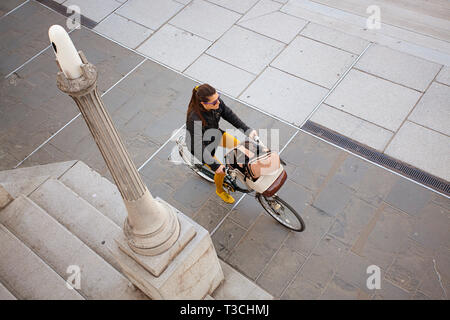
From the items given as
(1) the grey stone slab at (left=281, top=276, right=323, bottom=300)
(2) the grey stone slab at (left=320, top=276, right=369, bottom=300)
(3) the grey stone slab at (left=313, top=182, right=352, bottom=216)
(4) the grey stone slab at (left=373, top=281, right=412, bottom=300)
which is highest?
(3) the grey stone slab at (left=313, top=182, right=352, bottom=216)

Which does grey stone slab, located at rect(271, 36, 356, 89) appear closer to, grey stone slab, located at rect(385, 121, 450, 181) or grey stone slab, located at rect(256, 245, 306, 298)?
grey stone slab, located at rect(385, 121, 450, 181)

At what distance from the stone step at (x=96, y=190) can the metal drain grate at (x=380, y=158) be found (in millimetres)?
3115

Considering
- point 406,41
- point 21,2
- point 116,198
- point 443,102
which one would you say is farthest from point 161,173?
point 21,2

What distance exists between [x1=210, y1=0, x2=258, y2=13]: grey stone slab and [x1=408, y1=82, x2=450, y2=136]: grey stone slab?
13.0 feet

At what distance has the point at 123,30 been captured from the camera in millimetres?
8109

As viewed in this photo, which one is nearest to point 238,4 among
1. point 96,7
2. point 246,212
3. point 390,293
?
point 96,7

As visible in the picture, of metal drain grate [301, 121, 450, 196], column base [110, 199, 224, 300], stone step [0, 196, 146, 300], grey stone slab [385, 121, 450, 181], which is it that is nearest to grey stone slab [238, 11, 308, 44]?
metal drain grate [301, 121, 450, 196]

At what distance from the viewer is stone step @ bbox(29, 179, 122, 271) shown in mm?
4746

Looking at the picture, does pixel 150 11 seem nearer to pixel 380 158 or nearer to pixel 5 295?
pixel 380 158

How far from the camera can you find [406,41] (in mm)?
7336

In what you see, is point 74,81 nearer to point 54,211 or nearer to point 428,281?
point 54,211

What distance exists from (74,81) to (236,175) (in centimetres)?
270

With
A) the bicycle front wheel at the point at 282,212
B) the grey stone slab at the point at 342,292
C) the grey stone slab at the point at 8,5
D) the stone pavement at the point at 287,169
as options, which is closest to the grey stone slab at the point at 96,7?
the stone pavement at the point at 287,169

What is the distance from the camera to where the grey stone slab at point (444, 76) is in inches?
261
